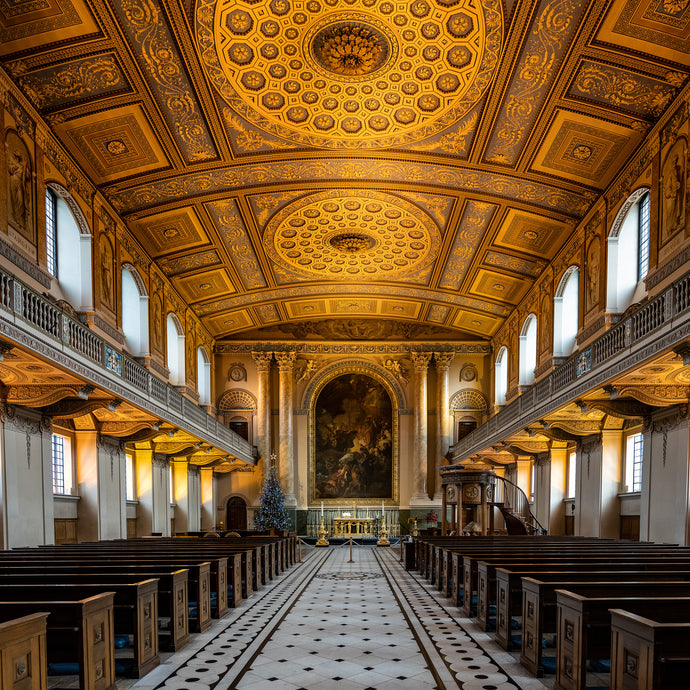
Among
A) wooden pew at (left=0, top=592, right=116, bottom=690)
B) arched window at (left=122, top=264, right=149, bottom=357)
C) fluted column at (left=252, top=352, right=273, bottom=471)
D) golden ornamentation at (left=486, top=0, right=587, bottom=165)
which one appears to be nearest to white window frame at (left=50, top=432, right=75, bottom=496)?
arched window at (left=122, top=264, right=149, bottom=357)

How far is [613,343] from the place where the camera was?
44.7 ft

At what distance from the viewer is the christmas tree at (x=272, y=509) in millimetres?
27609

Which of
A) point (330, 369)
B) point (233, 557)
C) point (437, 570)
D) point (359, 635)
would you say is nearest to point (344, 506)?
point (330, 369)

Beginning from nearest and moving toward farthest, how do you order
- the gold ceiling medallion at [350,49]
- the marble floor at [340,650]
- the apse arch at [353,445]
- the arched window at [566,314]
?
1. the marble floor at [340,650]
2. the gold ceiling medallion at [350,49]
3. the arched window at [566,314]
4. the apse arch at [353,445]

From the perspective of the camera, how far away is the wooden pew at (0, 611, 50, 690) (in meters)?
4.46

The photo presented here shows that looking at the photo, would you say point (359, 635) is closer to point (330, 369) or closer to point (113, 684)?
point (113, 684)

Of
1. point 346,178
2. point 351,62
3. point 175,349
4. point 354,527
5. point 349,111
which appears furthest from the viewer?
point 354,527

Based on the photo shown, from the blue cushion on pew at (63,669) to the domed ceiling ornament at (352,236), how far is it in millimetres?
15189

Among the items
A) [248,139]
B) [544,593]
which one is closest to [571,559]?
[544,593]

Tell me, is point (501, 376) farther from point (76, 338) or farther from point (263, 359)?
point (76, 338)

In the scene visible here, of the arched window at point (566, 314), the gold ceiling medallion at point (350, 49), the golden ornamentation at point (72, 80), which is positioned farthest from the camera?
the arched window at point (566, 314)

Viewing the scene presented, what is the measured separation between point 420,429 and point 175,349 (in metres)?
12.8

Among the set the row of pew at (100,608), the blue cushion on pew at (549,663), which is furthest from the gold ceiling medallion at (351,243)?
the blue cushion on pew at (549,663)

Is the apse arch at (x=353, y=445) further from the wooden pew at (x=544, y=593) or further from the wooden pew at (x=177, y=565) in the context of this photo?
the wooden pew at (x=544, y=593)
